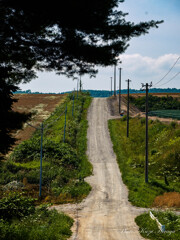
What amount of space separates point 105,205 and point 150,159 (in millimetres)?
12724

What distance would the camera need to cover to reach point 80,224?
53.4 ft

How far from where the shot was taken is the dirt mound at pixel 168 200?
20.2 metres

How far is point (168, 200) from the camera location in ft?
68.2

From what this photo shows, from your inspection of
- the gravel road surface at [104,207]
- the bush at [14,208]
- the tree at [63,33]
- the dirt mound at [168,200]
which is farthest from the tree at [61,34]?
the dirt mound at [168,200]

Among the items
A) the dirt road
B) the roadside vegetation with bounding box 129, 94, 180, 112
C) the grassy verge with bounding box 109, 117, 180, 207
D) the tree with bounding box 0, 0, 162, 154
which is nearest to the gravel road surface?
the dirt road

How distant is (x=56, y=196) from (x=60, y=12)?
60.2ft

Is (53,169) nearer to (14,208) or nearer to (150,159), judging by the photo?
(150,159)

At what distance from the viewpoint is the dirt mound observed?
20156 millimetres

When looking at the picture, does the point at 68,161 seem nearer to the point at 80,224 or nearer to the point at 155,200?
the point at 155,200

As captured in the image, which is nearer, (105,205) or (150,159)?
(105,205)

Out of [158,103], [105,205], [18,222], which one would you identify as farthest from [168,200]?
[158,103]

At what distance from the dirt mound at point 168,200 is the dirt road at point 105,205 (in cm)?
230

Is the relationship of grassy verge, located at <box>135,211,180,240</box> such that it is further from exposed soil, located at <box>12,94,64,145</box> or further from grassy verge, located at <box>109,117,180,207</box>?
exposed soil, located at <box>12,94,64,145</box>

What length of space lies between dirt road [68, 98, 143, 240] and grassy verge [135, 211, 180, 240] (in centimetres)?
46
